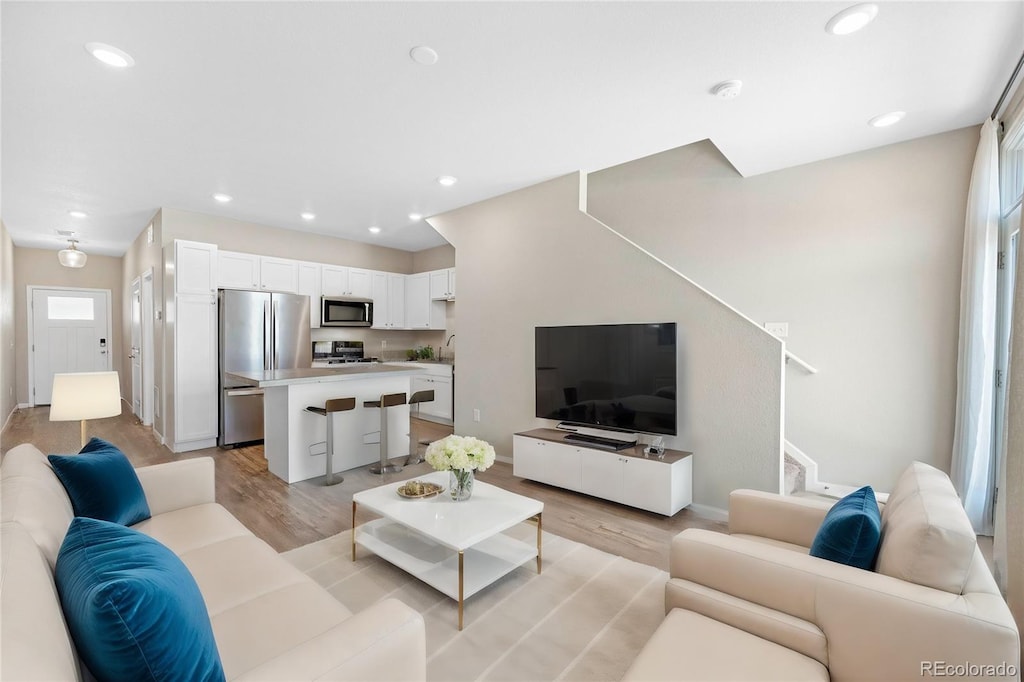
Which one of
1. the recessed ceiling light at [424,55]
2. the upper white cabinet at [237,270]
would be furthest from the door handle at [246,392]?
the recessed ceiling light at [424,55]

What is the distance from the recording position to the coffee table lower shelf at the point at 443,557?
218cm

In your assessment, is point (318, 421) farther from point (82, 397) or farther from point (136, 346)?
point (136, 346)

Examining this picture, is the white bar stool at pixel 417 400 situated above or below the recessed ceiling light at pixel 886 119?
below

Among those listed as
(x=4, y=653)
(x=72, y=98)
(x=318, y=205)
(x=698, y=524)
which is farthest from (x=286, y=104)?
(x=698, y=524)

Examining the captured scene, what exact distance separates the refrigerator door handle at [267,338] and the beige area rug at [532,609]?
10.7ft

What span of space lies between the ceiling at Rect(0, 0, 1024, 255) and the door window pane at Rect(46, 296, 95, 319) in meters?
4.92

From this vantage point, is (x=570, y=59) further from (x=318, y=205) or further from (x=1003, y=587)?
(x=318, y=205)

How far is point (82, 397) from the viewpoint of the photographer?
2412mm

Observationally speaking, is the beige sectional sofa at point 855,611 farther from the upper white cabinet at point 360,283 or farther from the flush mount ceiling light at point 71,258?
the flush mount ceiling light at point 71,258

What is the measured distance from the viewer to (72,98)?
2668 mm

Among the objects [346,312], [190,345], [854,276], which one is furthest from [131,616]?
[346,312]

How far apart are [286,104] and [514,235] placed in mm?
2286

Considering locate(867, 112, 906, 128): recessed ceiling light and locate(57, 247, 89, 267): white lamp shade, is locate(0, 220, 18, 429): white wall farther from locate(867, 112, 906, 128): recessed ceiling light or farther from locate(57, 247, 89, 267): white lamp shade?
locate(867, 112, 906, 128): recessed ceiling light

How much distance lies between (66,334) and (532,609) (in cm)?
975
